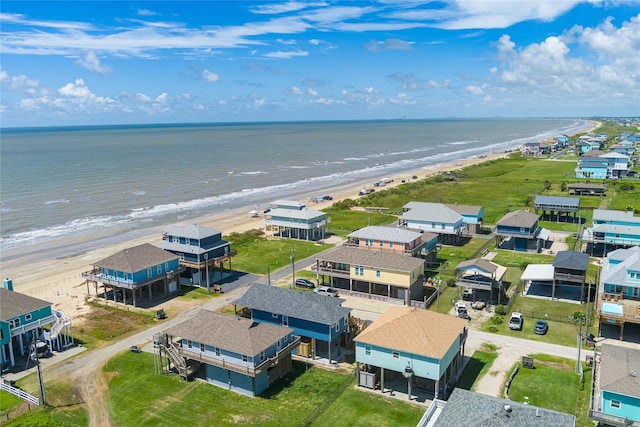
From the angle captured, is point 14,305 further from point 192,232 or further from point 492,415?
point 492,415

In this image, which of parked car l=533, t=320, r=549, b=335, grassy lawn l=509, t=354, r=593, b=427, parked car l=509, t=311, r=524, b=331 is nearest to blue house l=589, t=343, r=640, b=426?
grassy lawn l=509, t=354, r=593, b=427

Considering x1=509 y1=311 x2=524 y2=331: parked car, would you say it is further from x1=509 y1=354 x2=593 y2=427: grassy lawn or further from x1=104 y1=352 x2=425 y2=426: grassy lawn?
x1=104 y1=352 x2=425 y2=426: grassy lawn

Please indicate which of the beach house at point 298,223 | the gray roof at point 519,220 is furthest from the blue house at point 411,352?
the beach house at point 298,223

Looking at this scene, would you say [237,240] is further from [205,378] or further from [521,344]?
[521,344]

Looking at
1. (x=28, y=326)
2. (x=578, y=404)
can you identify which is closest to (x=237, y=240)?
(x=28, y=326)

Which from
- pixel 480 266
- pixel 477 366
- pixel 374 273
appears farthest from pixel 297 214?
pixel 477 366

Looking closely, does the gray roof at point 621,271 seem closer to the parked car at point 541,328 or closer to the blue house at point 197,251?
the parked car at point 541,328
